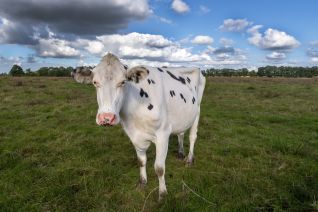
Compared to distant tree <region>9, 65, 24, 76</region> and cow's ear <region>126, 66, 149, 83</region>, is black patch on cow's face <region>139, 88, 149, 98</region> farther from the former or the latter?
distant tree <region>9, 65, 24, 76</region>

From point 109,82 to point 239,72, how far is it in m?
102

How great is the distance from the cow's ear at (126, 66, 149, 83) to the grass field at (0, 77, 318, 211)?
6.24 feet

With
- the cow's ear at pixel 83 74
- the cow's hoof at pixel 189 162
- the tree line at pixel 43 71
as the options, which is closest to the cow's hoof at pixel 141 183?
the cow's hoof at pixel 189 162

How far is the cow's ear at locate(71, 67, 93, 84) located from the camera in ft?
15.0

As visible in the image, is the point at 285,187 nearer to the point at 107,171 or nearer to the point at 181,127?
the point at 181,127

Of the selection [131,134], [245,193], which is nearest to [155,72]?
[131,134]

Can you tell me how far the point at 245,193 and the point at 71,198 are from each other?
273cm

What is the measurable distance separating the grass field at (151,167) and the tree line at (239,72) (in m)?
39.9

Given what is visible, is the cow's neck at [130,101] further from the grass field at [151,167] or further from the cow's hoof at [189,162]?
the cow's hoof at [189,162]

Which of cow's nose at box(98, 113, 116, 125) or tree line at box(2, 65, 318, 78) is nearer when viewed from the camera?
cow's nose at box(98, 113, 116, 125)

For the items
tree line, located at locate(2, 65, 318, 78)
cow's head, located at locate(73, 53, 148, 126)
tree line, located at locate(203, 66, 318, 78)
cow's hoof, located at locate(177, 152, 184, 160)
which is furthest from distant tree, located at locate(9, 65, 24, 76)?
cow's head, located at locate(73, 53, 148, 126)

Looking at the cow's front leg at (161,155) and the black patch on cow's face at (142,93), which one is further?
the cow's front leg at (161,155)

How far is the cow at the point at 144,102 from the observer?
4.38 metres

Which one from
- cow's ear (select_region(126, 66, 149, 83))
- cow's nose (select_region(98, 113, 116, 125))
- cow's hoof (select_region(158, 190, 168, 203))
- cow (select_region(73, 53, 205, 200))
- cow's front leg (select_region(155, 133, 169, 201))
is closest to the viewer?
cow's nose (select_region(98, 113, 116, 125))
